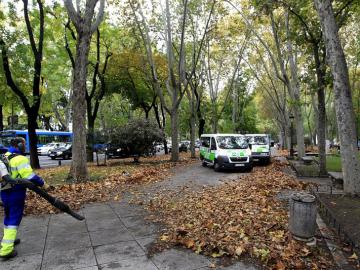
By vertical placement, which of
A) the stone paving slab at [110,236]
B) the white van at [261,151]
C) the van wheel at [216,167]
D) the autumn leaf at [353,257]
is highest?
the white van at [261,151]

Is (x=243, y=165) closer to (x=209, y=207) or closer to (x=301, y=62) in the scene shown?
(x=209, y=207)

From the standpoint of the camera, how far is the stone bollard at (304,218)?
5074mm

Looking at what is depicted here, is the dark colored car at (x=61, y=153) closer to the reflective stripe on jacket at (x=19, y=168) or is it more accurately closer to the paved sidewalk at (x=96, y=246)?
the paved sidewalk at (x=96, y=246)

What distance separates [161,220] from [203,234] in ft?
4.33

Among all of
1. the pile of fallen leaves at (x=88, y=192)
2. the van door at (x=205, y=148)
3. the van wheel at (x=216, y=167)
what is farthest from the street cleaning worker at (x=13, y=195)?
the van door at (x=205, y=148)

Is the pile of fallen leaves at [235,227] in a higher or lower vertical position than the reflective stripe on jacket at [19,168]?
lower

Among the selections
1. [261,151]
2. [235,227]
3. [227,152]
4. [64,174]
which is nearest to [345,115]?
[235,227]

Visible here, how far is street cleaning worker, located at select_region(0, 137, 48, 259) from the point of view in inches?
189

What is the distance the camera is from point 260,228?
5871mm

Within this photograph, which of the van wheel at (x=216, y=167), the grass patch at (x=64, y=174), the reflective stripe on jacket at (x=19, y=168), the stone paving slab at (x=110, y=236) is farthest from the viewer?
the van wheel at (x=216, y=167)

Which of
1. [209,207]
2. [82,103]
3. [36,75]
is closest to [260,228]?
[209,207]

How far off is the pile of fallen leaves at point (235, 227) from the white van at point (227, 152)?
5.61m

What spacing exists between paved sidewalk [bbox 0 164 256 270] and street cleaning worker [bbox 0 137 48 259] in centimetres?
26

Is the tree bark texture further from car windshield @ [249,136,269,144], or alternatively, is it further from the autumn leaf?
car windshield @ [249,136,269,144]
